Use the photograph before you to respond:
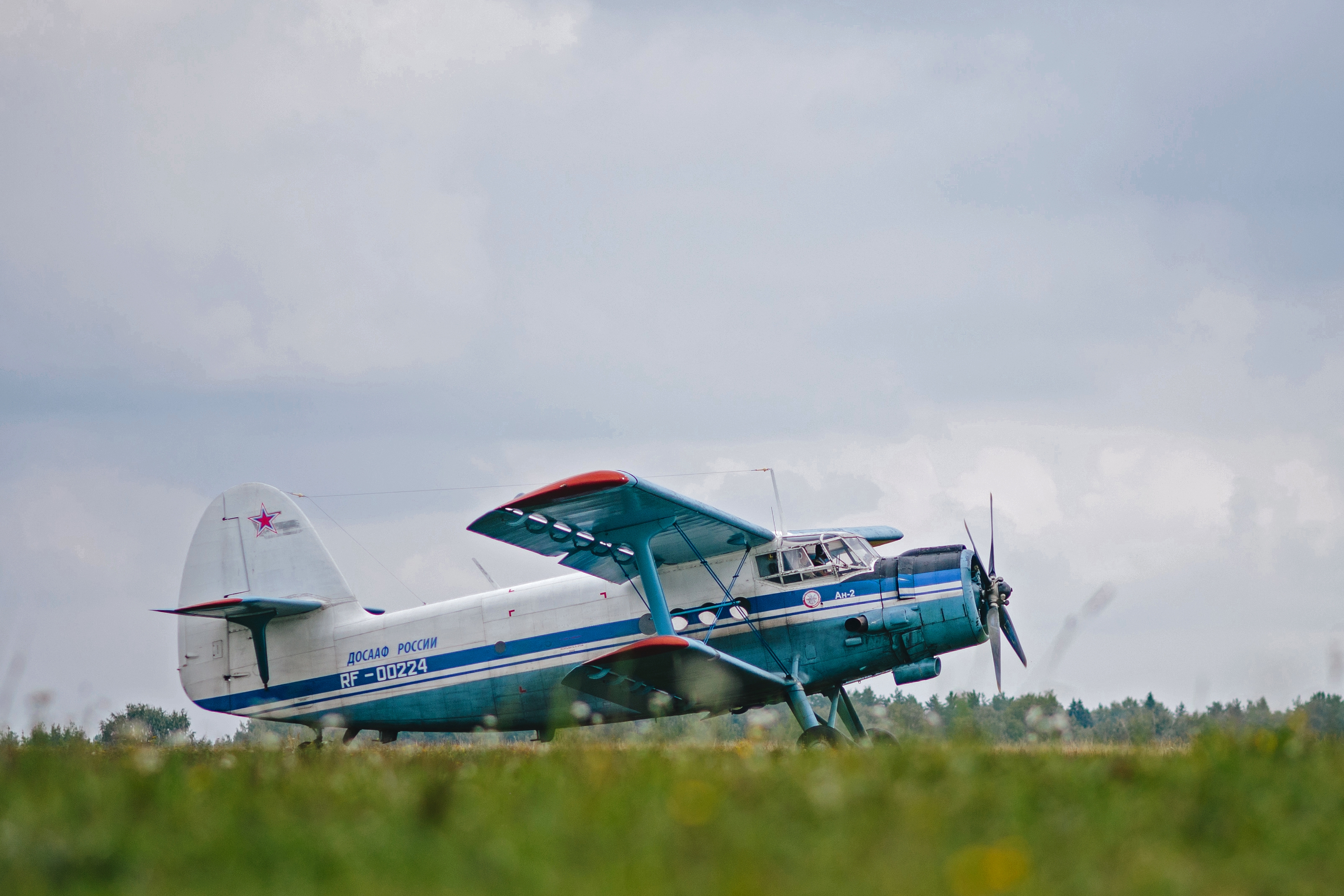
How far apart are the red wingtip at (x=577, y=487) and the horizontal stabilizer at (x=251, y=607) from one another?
604 centimetres

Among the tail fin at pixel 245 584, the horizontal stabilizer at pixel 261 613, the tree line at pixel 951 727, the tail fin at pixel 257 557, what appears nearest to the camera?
the tree line at pixel 951 727

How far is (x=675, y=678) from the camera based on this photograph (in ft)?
46.7

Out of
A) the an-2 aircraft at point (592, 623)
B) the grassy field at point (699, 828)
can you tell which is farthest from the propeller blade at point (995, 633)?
the grassy field at point (699, 828)

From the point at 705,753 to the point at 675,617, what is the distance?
901 cm

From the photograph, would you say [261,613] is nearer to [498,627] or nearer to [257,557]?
[257,557]

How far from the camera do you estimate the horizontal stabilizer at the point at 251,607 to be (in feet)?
53.9

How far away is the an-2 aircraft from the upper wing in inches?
1.3

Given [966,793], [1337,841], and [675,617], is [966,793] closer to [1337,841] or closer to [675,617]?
[1337,841]

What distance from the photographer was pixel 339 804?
4.39 meters

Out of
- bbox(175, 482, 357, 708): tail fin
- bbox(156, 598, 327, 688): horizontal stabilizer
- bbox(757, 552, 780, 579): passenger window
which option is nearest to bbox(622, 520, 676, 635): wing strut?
bbox(757, 552, 780, 579): passenger window

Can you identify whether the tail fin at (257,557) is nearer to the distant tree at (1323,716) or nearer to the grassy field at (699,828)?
the grassy field at (699,828)

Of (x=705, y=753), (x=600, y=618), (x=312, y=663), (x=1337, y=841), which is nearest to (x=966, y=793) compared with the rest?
(x=1337, y=841)

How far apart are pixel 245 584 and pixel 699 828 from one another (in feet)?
52.0

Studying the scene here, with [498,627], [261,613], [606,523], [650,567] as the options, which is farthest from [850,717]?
[261,613]
